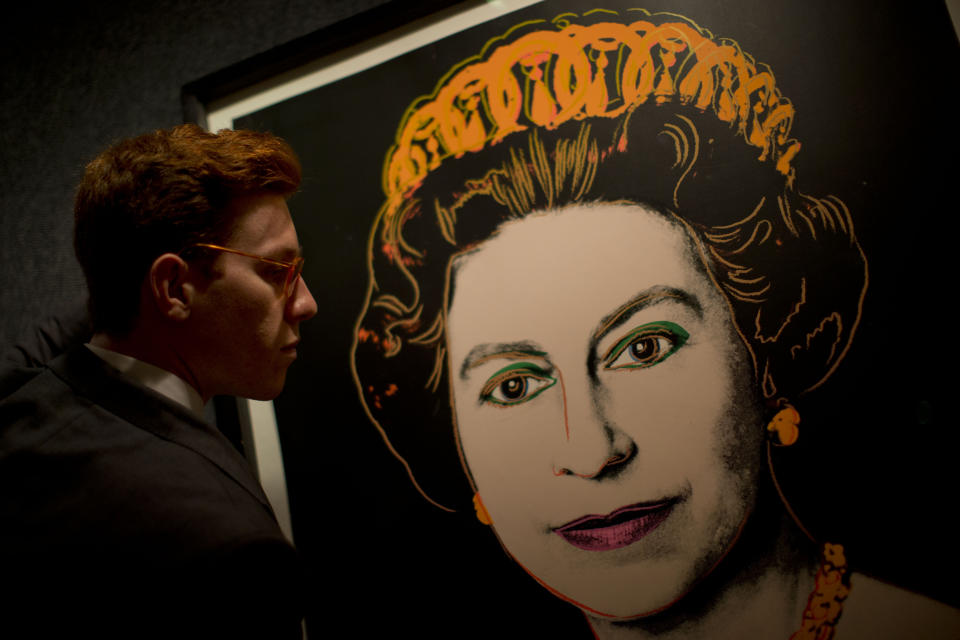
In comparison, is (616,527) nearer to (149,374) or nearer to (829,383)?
(829,383)

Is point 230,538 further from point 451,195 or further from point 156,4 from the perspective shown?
point 156,4

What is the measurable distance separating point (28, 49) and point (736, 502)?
1.47 meters

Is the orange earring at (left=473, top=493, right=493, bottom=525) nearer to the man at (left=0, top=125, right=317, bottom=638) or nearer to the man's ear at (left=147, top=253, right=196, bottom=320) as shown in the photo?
the man at (left=0, top=125, right=317, bottom=638)

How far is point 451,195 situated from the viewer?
74 cm

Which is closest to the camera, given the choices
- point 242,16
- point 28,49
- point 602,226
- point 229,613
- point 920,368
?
point 229,613

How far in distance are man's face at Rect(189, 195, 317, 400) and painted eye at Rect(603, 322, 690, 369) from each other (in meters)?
0.38

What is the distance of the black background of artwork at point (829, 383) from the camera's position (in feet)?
1.80

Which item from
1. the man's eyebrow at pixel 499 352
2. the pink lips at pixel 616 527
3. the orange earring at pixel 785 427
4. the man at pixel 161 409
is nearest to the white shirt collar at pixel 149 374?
the man at pixel 161 409

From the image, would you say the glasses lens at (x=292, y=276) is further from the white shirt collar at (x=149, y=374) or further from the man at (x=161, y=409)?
the white shirt collar at (x=149, y=374)

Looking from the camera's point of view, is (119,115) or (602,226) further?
(119,115)

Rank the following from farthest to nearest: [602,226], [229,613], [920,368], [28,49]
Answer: [28,49] → [602,226] → [920,368] → [229,613]

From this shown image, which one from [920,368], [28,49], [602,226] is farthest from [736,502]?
[28,49]

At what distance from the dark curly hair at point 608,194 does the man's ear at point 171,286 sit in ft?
0.80

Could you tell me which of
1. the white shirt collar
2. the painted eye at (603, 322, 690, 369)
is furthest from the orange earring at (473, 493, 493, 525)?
the white shirt collar
